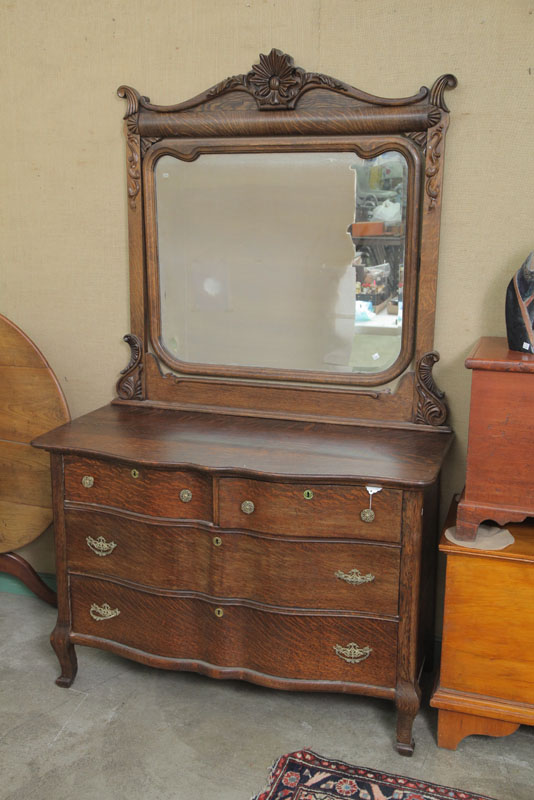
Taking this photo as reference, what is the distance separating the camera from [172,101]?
272cm

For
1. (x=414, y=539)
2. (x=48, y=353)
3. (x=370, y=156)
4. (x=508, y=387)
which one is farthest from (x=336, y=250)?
(x=48, y=353)

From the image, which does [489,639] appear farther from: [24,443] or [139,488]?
[24,443]

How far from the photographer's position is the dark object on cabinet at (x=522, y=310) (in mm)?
2166

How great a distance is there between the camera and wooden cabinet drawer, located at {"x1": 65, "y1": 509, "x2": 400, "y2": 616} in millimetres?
2260

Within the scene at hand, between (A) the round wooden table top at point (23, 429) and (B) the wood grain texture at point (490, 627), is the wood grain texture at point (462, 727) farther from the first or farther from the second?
(A) the round wooden table top at point (23, 429)

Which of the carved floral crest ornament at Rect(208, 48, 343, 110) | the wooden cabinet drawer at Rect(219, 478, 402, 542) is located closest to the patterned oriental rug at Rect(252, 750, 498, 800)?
the wooden cabinet drawer at Rect(219, 478, 402, 542)

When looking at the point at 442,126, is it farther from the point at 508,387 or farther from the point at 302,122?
the point at 508,387

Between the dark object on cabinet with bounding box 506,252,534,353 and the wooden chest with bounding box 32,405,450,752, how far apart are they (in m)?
0.44

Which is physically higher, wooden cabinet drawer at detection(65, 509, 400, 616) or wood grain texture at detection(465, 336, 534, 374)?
wood grain texture at detection(465, 336, 534, 374)

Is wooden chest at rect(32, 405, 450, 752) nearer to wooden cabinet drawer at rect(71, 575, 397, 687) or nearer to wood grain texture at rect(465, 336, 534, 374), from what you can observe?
wooden cabinet drawer at rect(71, 575, 397, 687)

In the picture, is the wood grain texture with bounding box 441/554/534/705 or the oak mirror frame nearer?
the wood grain texture with bounding box 441/554/534/705

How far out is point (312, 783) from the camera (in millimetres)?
2195

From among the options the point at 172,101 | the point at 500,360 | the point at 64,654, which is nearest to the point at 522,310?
the point at 500,360

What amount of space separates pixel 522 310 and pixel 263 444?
91 centimetres
